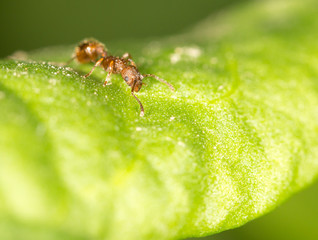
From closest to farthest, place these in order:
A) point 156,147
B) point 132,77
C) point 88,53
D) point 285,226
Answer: point 156,147
point 132,77
point 88,53
point 285,226

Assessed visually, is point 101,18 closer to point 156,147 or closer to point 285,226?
point 285,226

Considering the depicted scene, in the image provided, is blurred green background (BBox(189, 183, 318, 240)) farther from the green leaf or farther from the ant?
the ant

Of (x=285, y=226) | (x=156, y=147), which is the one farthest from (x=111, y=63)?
(x=285, y=226)

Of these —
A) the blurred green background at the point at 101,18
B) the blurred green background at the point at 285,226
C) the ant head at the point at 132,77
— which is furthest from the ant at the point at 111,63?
the blurred green background at the point at 101,18

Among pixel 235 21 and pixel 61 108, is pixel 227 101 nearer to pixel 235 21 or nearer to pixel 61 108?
pixel 61 108

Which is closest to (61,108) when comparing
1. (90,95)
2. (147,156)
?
(90,95)

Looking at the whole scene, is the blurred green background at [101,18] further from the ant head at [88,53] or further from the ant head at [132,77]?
the ant head at [132,77]

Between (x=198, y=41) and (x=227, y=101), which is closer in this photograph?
(x=227, y=101)

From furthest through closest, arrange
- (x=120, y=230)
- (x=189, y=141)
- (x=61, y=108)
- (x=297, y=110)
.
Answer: (x=297, y=110)
(x=189, y=141)
(x=61, y=108)
(x=120, y=230)
